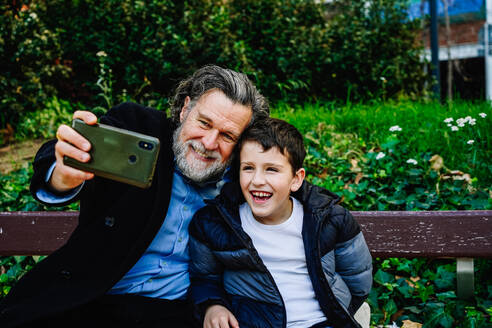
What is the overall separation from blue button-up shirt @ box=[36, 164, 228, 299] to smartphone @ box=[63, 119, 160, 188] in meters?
0.71

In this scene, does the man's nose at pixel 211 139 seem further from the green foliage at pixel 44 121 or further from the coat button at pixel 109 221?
the green foliage at pixel 44 121

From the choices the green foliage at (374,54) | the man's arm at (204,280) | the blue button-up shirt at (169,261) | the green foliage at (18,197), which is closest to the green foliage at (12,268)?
the green foliage at (18,197)

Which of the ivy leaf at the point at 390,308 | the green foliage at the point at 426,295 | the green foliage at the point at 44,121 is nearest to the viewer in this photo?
the green foliage at the point at 426,295

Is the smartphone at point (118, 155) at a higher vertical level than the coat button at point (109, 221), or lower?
higher

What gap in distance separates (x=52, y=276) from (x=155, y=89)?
15.3ft

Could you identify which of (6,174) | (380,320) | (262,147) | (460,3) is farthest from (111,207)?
(460,3)

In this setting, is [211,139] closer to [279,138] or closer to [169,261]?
[279,138]

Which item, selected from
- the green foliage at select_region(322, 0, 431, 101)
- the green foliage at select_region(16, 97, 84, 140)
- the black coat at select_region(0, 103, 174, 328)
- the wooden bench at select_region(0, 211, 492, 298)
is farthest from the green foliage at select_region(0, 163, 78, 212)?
the green foliage at select_region(322, 0, 431, 101)

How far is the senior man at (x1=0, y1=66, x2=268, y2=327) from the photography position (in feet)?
6.54

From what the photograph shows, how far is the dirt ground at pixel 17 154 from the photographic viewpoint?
451cm

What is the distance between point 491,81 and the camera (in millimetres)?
12195

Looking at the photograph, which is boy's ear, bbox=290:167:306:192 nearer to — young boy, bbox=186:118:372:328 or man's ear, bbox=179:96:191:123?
young boy, bbox=186:118:372:328

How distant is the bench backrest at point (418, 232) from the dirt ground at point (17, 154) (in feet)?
6.96

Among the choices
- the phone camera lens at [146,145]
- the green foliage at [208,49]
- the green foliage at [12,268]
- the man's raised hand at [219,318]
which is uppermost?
the green foliage at [208,49]
